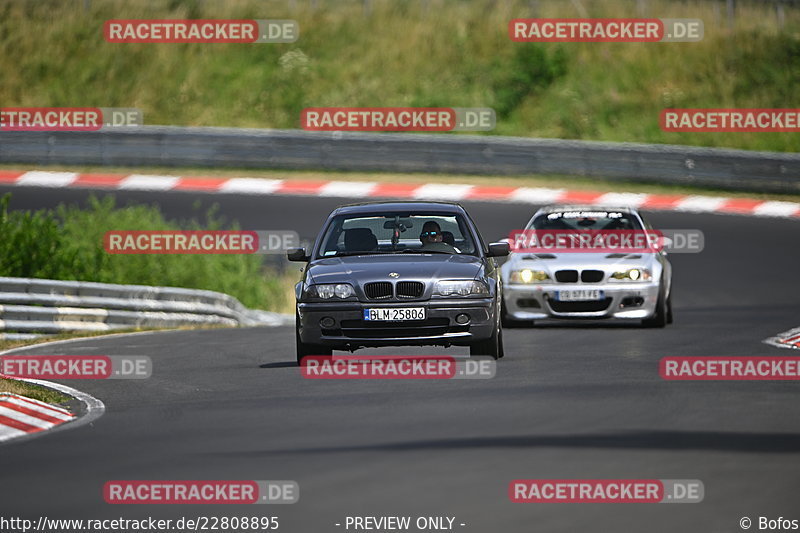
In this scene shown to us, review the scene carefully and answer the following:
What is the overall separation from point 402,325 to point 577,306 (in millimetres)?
4895

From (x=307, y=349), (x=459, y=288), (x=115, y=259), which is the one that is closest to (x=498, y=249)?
(x=459, y=288)

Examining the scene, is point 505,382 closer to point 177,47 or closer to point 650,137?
point 650,137

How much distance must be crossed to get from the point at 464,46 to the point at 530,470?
34.8m

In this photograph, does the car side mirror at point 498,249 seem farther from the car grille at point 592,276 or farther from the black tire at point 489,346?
the car grille at point 592,276

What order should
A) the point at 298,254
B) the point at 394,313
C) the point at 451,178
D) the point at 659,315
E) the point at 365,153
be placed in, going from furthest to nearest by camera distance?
the point at 365,153 < the point at 451,178 < the point at 659,315 < the point at 298,254 < the point at 394,313

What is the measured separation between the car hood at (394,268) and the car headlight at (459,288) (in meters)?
0.05

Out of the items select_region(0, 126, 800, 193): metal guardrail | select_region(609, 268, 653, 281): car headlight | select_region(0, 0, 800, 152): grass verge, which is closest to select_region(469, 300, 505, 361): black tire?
select_region(609, 268, 653, 281): car headlight

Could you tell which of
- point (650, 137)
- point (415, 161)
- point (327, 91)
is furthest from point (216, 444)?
point (327, 91)

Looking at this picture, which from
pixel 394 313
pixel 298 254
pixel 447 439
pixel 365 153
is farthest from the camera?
pixel 365 153

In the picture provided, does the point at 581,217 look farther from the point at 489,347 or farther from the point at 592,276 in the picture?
the point at 489,347

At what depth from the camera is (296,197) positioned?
31.5 m

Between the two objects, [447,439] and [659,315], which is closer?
[447,439]

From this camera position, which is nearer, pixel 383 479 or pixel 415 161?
pixel 383 479

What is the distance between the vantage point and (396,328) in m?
13.3
